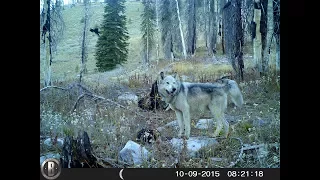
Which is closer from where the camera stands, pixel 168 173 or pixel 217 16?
pixel 168 173

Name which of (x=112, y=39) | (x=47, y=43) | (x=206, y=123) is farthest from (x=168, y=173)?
(x=47, y=43)

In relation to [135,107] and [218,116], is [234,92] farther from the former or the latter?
[135,107]

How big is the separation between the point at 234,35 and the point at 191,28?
0.87ft

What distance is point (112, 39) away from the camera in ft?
9.89

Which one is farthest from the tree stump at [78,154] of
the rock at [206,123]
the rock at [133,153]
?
the rock at [206,123]

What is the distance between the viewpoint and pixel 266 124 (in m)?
2.95

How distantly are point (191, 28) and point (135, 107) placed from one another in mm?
→ 585

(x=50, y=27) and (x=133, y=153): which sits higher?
(x=50, y=27)

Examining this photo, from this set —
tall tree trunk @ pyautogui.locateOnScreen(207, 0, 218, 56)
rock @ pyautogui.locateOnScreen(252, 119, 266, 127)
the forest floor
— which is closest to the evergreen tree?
the forest floor

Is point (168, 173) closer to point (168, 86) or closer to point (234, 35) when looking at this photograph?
point (168, 86)

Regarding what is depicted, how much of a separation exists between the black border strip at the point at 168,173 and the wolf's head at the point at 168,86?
0.45 meters

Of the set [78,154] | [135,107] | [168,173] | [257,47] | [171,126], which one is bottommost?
[168,173]
